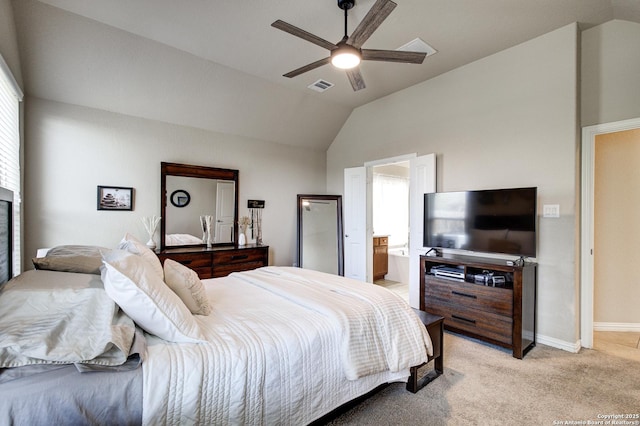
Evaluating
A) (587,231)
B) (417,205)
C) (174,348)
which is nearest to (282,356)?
(174,348)

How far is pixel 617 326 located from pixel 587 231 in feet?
4.83

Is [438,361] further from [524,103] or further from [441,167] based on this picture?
[524,103]

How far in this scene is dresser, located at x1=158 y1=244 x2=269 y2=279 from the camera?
3.71 metres

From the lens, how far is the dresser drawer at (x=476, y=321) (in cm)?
276

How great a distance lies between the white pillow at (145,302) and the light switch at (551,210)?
3.26 metres

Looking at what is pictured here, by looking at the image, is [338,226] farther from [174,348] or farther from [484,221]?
[174,348]

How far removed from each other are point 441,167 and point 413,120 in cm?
83

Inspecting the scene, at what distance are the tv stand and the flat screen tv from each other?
19cm

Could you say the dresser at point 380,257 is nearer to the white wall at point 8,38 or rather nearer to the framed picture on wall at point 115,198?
the framed picture on wall at point 115,198

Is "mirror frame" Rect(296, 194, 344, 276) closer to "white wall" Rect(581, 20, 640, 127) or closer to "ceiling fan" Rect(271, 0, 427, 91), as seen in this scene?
"ceiling fan" Rect(271, 0, 427, 91)

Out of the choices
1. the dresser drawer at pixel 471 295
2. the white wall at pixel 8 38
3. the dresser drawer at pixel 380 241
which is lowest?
the dresser drawer at pixel 471 295

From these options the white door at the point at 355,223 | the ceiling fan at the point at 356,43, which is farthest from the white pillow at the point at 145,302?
the white door at the point at 355,223

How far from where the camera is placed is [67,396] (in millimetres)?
1022

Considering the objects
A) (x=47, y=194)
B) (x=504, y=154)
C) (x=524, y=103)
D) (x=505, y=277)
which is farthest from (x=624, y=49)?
(x=47, y=194)
